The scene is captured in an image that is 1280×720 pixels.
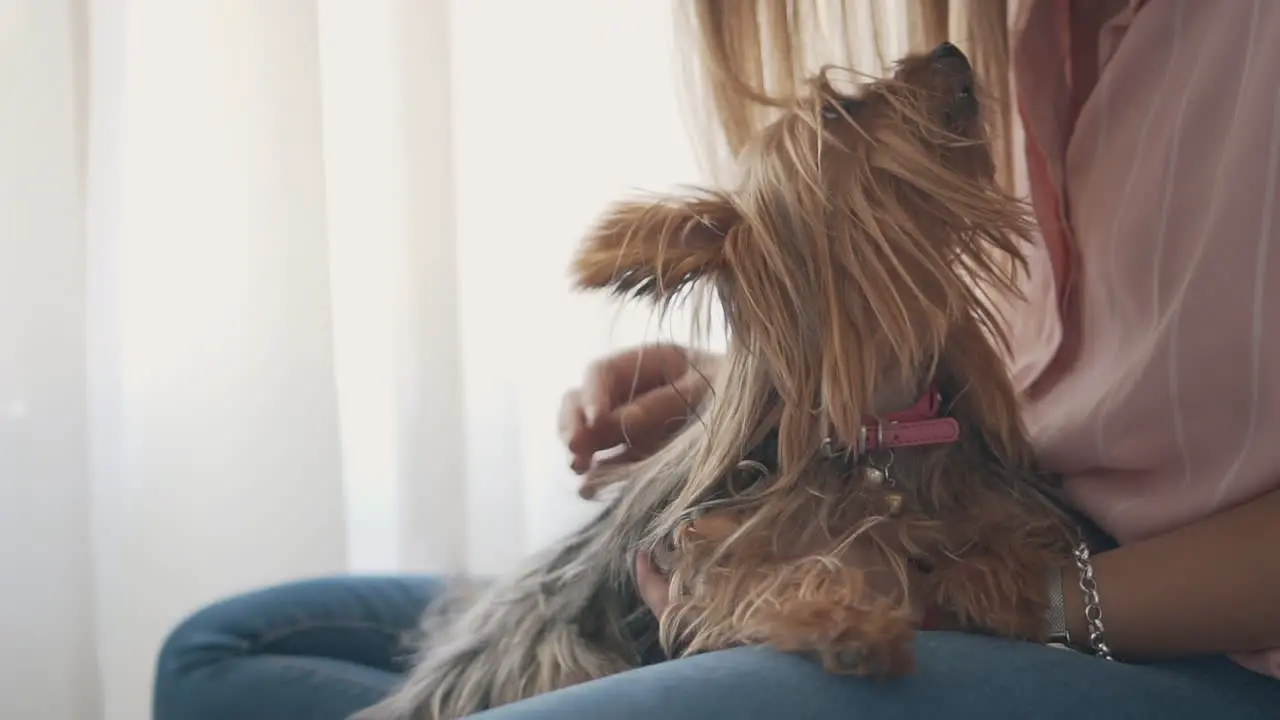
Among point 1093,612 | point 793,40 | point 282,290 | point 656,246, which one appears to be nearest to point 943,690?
point 1093,612

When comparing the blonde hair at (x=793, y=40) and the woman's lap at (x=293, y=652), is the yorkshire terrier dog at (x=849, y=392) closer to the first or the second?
the blonde hair at (x=793, y=40)

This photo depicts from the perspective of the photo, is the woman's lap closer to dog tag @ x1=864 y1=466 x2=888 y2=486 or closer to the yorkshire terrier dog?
the yorkshire terrier dog

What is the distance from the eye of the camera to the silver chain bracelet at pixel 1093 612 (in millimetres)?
903

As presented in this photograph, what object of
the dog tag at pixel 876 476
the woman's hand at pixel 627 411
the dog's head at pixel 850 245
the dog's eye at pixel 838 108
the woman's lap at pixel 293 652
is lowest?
the woman's lap at pixel 293 652

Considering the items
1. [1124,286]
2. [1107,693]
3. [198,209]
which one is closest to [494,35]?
[198,209]

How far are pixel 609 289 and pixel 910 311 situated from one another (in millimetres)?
262

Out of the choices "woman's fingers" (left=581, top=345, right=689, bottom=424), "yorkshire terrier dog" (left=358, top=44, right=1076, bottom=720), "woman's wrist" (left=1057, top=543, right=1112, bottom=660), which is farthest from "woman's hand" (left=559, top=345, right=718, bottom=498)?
"woman's wrist" (left=1057, top=543, right=1112, bottom=660)

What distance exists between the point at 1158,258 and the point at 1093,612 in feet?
0.93

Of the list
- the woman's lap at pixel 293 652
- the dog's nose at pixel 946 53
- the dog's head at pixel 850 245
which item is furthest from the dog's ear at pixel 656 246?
the woman's lap at pixel 293 652

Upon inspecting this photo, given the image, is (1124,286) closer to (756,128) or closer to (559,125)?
(756,128)

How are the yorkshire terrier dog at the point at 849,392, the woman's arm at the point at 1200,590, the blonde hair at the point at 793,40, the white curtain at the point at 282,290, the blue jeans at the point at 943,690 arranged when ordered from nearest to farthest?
the blue jeans at the point at 943,690, the woman's arm at the point at 1200,590, the yorkshire terrier dog at the point at 849,392, the blonde hair at the point at 793,40, the white curtain at the point at 282,290

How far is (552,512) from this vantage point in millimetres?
1845

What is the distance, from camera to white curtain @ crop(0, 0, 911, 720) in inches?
61.8

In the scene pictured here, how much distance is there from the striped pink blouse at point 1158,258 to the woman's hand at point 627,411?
37 cm
